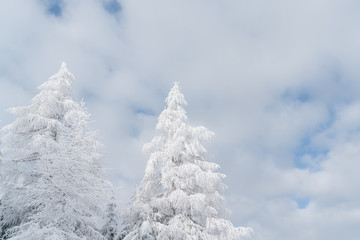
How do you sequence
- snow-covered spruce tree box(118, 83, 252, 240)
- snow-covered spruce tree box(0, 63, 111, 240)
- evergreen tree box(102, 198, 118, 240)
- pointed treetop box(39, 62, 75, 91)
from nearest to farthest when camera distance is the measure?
1. snow-covered spruce tree box(0, 63, 111, 240)
2. snow-covered spruce tree box(118, 83, 252, 240)
3. pointed treetop box(39, 62, 75, 91)
4. evergreen tree box(102, 198, 118, 240)

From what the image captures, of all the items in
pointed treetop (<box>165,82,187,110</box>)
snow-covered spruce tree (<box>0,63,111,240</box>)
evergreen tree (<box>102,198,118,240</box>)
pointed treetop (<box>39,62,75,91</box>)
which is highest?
pointed treetop (<box>165,82,187,110</box>)

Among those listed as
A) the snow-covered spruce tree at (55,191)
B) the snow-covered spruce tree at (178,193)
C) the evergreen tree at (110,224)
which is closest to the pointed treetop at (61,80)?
the snow-covered spruce tree at (55,191)

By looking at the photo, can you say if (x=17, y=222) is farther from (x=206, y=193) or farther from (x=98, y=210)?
(x=206, y=193)

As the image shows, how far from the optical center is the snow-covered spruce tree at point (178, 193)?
16.6 meters

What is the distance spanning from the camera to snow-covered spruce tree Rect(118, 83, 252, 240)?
16.6 metres

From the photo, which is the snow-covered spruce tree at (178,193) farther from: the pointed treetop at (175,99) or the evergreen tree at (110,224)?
the evergreen tree at (110,224)

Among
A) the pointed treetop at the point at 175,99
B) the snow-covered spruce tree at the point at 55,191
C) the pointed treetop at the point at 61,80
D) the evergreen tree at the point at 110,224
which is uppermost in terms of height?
the pointed treetop at the point at 175,99

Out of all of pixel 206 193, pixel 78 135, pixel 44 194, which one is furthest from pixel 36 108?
pixel 206 193

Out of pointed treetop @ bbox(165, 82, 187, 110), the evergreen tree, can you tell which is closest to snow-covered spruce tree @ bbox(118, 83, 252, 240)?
pointed treetop @ bbox(165, 82, 187, 110)

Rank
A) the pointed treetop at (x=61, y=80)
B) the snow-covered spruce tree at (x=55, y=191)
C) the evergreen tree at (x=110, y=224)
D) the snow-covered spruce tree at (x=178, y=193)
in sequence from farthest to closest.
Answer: the evergreen tree at (x=110, y=224) → the pointed treetop at (x=61, y=80) → the snow-covered spruce tree at (x=178, y=193) → the snow-covered spruce tree at (x=55, y=191)

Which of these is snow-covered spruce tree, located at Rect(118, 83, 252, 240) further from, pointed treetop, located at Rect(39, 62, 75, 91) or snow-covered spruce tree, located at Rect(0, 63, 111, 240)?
pointed treetop, located at Rect(39, 62, 75, 91)

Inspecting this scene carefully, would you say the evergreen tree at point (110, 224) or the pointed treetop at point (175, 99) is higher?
the pointed treetop at point (175, 99)

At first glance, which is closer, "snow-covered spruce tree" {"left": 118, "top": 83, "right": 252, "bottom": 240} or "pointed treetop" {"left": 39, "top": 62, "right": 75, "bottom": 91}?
"snow-covered spruce tree" {"left": 118, "top": 83, "right": 252, "bottom": 240}

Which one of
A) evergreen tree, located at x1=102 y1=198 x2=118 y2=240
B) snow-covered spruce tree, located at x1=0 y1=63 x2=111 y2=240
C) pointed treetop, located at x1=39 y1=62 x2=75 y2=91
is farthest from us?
evergreen tree, located at x1=102 y1=198 x2=118 y2=240
